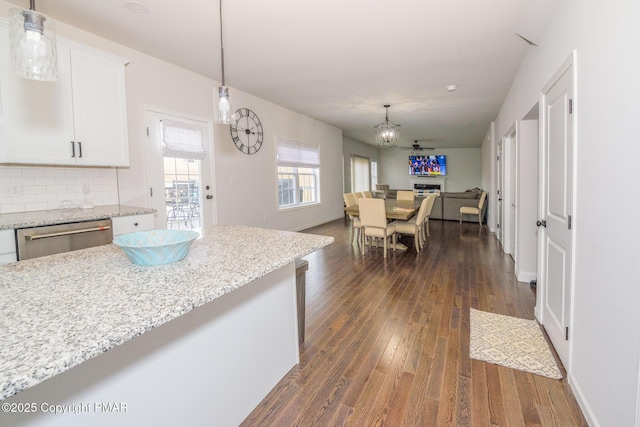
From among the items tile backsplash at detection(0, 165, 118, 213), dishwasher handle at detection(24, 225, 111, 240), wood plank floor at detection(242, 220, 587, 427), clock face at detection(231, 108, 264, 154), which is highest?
clock face at detection(231, 108, 264, 154)

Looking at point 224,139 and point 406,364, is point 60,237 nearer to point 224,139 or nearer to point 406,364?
point 406,364

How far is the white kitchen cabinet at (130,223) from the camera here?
2.61m

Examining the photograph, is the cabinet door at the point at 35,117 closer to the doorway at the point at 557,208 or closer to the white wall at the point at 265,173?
the white wall at the point at 265,173

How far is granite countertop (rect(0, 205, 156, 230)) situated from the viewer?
2088mm

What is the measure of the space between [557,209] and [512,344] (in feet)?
3.24

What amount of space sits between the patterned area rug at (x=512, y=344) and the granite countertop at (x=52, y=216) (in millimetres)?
2968

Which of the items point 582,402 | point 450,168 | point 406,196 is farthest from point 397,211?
point 450,168

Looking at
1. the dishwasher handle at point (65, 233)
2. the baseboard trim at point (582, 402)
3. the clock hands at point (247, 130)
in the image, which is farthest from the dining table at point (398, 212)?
the dishwasher handle at point (65, 233)

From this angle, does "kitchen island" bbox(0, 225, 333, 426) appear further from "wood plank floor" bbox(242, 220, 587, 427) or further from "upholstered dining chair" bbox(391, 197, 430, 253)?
"upholstered dining chair" bbox(391, 197, 430, 253)

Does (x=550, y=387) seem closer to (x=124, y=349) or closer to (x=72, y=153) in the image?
(x=124, y=349)

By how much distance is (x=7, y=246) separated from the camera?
2021mm

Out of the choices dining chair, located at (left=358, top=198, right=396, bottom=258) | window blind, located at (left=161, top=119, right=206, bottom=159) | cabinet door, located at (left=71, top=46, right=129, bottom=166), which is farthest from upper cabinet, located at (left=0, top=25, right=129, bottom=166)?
dining chair, located at (left=358, top=198, right=396, bottom=258)

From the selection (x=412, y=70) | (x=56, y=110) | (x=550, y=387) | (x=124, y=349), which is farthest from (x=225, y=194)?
(x=550, y=387)

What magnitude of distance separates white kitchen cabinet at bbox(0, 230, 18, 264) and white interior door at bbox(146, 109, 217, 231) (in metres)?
1.55
